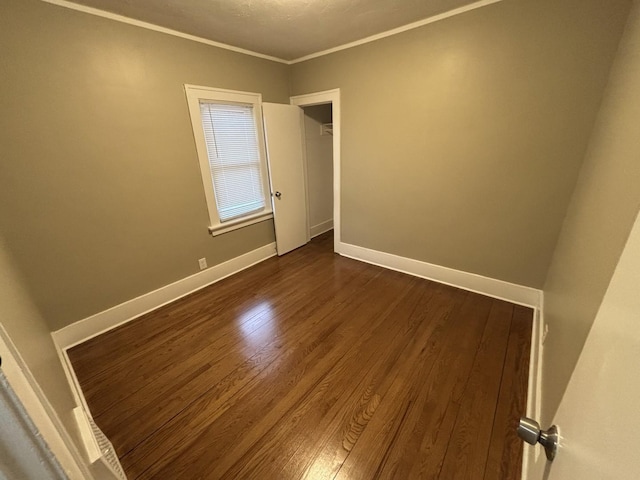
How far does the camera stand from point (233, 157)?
2932 millimetres

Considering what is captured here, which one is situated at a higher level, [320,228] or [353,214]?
[353,214]

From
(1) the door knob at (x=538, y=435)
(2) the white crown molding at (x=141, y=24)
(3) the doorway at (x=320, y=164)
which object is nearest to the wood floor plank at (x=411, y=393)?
(1) the door knob at (x=538, y=435)

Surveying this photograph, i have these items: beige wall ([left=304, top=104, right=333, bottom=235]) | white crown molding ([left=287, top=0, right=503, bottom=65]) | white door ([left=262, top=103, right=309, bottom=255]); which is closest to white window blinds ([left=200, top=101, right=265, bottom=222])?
white door ([left=262, top=103, right=309, bottom=255])

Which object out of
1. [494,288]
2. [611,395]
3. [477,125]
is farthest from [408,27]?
[611,395]

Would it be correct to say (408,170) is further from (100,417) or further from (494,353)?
(100,417)

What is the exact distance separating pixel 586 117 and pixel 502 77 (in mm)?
649

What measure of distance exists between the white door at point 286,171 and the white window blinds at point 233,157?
0.20 meters

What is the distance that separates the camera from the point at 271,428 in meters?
1.43

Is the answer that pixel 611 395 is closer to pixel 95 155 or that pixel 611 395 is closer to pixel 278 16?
pixel 278 16

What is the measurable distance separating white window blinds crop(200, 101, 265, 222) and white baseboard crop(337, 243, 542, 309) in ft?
4.65

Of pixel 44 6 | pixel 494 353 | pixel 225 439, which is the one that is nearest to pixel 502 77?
pixel 494 353

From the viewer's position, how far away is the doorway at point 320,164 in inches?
129

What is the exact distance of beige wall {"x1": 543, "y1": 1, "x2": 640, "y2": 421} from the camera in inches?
33.8

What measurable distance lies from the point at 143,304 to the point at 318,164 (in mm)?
2937
